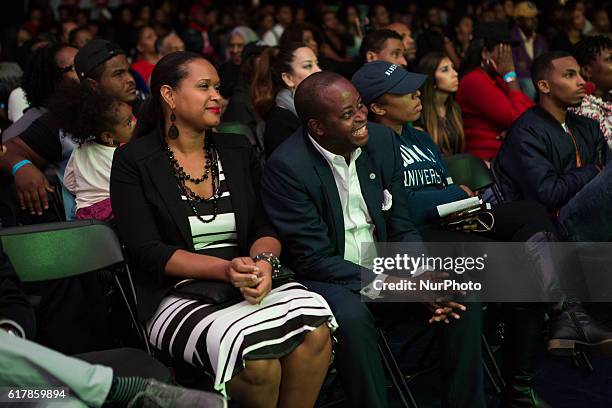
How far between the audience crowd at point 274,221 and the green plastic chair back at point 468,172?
0.05 meters

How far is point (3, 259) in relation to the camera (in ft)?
8.24

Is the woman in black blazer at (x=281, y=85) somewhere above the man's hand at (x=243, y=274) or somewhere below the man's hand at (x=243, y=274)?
above

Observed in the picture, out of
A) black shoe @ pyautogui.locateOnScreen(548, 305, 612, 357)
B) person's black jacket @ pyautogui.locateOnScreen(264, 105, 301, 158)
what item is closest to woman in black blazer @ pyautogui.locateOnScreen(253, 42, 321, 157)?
person's black jacket @ pyautogui.locateOnScreen(264, 105, 301, 158)

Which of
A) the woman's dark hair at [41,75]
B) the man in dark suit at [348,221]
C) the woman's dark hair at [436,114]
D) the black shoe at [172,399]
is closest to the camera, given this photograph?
the black shoe at [172,399]

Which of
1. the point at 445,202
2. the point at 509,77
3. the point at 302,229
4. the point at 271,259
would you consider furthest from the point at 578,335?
the point at 509,77

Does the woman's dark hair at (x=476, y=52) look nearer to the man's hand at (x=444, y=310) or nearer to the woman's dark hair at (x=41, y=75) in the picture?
the woman's dark hair at (x=41, y=75)

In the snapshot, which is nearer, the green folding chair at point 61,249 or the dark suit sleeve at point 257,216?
the green folding chair at point 61,249

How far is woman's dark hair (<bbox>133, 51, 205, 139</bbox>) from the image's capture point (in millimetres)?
3133

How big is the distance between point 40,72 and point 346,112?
209 centimetres

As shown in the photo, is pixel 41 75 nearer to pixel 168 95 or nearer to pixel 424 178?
pixel 168 95

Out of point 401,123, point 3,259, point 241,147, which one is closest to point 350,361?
point 241,147

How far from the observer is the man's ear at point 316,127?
10.5ft

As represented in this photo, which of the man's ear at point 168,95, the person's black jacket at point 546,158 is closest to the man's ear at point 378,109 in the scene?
the person's black jacket at point 546,158

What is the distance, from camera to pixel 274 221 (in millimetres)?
3125
